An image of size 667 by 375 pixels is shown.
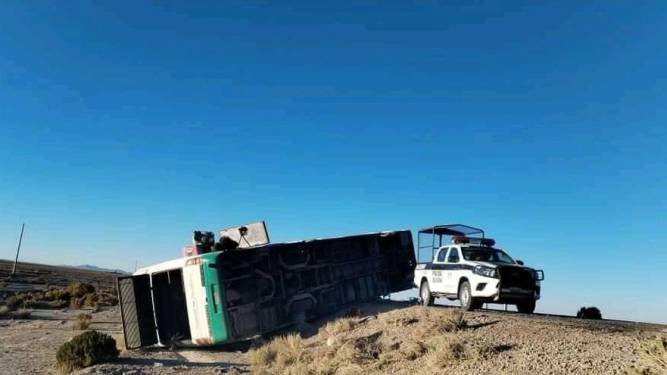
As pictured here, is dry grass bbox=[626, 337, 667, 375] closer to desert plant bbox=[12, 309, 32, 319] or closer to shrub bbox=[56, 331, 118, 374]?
shrub bbox=[56, 331, 118, 374]

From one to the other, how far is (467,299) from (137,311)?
11.4 m

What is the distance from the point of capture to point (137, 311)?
18297mm

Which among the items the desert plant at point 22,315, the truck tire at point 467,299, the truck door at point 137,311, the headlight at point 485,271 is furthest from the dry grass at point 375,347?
the desert plant at point 22,315

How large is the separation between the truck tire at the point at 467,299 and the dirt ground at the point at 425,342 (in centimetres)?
67

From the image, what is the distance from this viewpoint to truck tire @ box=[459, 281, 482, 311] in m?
15.0

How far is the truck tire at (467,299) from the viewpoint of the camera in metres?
Answer: 15.0

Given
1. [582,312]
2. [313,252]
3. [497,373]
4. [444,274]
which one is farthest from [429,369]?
[582,312]

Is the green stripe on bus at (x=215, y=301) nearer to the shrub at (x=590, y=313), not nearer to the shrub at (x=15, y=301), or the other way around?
the shrub at (x=590, y=313)

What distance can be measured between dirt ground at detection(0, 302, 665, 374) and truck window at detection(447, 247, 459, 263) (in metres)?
1.77

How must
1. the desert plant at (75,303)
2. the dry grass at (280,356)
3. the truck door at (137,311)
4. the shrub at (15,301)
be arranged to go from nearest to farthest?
the dry grass at (280,356), the truck door at (137,311), the shrub at (15,301), the desert plant at (75,303)

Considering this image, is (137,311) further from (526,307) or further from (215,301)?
(526,307)

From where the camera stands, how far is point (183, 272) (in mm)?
17547

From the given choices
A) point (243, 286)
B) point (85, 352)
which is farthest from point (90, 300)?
point (243, 286)

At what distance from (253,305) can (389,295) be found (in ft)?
23.1
